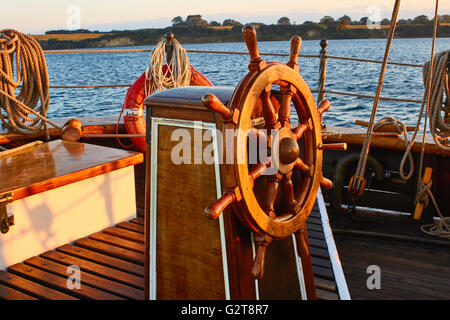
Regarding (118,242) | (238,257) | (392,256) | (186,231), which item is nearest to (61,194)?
(118,242)

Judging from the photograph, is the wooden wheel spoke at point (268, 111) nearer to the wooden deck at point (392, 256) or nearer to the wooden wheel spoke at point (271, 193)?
the wooden wheel spoke at point (271, 193)

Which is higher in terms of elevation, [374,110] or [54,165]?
[374,110]

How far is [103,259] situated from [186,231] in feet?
2.24

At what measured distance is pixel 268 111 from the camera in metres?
1.26

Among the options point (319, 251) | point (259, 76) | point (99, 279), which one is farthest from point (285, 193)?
point (99, 279)

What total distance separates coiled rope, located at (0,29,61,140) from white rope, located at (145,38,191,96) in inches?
25.3

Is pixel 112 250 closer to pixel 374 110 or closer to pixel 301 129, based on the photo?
pixel 301 129

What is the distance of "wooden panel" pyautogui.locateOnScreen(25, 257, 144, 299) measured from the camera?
162 cm

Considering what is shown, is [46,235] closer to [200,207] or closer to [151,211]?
[151,211]

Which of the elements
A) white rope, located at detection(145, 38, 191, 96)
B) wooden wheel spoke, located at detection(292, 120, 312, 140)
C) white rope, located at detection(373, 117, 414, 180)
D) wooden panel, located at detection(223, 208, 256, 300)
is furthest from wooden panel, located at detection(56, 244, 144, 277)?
white rope, located at detection(373, 117, 414, 180)

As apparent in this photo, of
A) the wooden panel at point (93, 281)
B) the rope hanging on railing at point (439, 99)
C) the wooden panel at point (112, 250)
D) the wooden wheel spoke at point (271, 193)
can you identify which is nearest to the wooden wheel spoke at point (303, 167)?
the wooden wheel spoke at point (271, 193)

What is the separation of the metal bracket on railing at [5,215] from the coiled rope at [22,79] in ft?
3.26

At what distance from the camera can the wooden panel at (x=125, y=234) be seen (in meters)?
2.07

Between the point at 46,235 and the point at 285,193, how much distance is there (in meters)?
1.09
